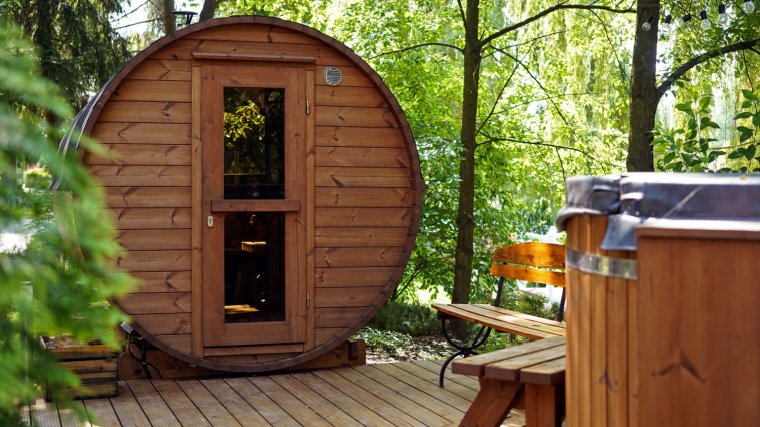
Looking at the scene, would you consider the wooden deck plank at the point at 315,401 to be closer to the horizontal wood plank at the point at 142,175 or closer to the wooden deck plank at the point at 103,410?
the wooden deck plank at the point at 103,410

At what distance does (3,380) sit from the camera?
3.73 feet

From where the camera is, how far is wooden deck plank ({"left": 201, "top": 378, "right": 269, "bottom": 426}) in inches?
180

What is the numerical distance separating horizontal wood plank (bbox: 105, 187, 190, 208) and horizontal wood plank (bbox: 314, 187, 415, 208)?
998mm

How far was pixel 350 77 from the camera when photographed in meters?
5.75

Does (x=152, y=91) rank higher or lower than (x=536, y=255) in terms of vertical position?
higher

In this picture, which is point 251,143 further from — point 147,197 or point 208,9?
point 208,9

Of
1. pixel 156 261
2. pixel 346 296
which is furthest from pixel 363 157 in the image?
pixel 156 261

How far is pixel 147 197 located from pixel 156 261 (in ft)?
1.54

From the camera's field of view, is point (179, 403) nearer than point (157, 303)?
Yes

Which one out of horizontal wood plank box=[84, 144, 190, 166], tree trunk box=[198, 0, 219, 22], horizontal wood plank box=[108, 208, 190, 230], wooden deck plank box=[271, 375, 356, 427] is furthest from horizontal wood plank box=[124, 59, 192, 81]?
tree trunk box=[198, 0, 219, 22]

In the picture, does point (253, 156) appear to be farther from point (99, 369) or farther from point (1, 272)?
point (1, 272)

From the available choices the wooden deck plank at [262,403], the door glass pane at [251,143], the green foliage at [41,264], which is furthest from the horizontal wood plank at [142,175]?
the green foliage at [41,264]

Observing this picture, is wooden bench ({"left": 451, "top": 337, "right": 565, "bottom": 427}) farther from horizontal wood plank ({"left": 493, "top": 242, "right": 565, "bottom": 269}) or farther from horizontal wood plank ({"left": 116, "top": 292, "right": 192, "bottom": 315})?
horizontal wood plank ({"left": 116, "top": 292, "right": 192, "bottom": 315})

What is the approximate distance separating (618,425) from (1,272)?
2046 millimetres
